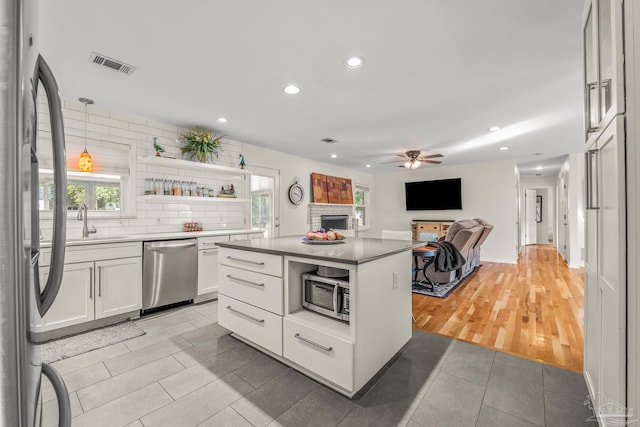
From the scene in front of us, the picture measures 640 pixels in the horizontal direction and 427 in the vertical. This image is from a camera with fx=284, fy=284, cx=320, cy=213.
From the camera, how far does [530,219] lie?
10234 millimetres

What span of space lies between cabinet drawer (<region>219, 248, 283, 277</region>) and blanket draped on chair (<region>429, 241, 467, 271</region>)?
2.57 m

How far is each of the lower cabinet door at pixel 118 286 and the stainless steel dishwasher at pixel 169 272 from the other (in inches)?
3.0

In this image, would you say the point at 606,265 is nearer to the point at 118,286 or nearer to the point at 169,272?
the point at 169,272

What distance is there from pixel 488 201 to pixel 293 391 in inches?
261

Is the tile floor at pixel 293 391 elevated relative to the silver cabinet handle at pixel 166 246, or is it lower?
lower

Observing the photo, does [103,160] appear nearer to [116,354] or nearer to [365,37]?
[116,354]

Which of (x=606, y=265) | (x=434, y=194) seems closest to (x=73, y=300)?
(x=606, y=265)

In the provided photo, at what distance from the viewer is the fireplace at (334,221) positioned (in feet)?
22.2

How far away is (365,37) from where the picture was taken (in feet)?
6.63

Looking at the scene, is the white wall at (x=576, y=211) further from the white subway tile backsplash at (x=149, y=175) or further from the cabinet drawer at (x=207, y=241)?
the cabinet drawer at (x=207, y=241)

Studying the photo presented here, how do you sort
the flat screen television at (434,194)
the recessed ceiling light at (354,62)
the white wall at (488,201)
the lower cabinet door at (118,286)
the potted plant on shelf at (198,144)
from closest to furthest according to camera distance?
the recessed ceiling light at (354,62), the lower cabinet door at (118,286), the potted plant on shelf at (198,144), the white wall at (488,201), the flat screen television at (434,194)

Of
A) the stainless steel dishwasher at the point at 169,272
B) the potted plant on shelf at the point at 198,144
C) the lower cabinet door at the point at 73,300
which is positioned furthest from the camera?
the potted plant on shelf at the point at 198,144

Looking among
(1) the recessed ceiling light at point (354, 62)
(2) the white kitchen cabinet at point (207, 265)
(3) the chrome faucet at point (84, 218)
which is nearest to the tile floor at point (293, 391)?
(2) the white kitchen cabinet at point (207, 265)

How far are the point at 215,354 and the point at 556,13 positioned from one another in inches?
133
